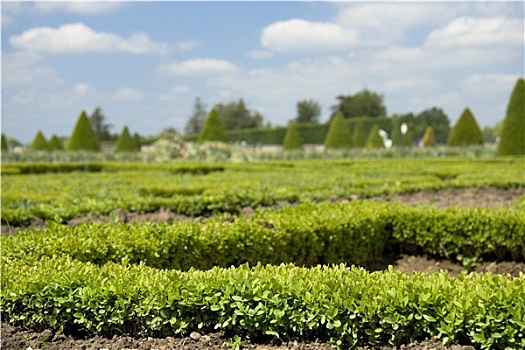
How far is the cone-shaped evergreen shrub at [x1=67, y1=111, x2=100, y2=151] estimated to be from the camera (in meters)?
29.4

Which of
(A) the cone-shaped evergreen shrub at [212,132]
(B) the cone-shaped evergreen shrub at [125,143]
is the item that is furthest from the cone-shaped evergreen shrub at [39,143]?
(A) the cone-shaped evergreen shrub at [212,132]

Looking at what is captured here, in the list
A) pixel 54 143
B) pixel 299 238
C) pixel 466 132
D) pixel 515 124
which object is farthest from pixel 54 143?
pixel 299 238

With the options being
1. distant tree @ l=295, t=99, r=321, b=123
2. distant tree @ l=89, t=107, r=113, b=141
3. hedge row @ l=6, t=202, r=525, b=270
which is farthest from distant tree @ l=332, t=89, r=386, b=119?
hedge row @ l=6, t=202, r=525, b=270

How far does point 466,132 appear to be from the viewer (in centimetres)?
3167

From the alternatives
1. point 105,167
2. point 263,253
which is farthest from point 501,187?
point 105,167

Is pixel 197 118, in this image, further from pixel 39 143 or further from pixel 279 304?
pixel 279 304

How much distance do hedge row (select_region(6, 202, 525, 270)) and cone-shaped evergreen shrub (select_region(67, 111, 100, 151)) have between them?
2429 centimetres

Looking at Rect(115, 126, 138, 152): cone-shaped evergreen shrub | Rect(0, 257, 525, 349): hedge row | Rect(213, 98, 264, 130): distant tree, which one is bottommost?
Rect(0, 257, 525, 349): hedge row

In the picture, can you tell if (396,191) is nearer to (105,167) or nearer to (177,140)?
(105,167)

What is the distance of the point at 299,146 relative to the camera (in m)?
36.4

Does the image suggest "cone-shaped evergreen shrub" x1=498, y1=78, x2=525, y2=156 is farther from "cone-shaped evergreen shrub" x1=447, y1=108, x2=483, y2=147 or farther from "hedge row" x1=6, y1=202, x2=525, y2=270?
"hedge row" x1=6, y1=202, x2=525, y2=270

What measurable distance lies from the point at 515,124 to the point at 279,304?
2494cm

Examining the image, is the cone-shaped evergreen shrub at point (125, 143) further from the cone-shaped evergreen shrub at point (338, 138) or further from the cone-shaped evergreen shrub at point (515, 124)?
the cone-shaped evergreen shrub at point (515, 124)

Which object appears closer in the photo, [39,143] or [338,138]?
[39,143]
